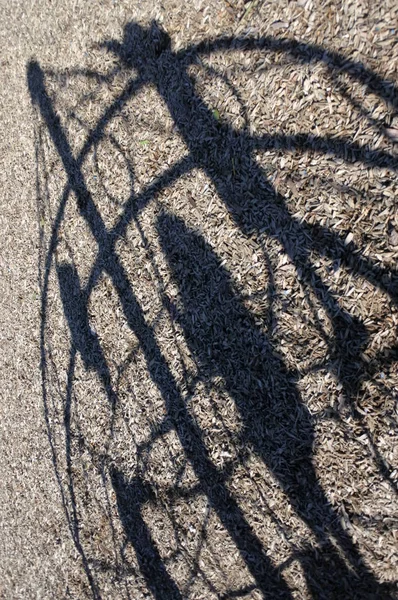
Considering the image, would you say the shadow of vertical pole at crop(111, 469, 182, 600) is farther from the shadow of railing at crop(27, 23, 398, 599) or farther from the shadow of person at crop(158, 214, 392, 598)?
the shadow of person at crop(158, 214, 392, 598)

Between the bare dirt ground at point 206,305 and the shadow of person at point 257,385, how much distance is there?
0.04 ft

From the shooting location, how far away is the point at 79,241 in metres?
4.41

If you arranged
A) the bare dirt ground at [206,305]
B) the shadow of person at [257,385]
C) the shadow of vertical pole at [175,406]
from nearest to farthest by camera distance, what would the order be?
1. the bare dirt ground at [206,305]
2. the shadow of person at [257,385]
3. the shadow of vertical pole at [175,406]

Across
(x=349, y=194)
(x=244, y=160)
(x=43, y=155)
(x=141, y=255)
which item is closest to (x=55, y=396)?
(x=141, y=255)

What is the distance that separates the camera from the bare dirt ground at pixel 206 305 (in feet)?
9.11

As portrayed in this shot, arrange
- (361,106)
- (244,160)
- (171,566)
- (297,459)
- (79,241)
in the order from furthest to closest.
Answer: (79,241), (171,566), (244,160), (297,459), (361,106)

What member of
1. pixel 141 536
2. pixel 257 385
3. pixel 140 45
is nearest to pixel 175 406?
pixel 257 385

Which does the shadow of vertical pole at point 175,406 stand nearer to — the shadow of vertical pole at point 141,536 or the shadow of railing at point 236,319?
the shadow of railing at point 236,319

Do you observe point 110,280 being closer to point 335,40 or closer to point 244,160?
point 244,160

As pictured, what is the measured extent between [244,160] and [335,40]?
2.65ft

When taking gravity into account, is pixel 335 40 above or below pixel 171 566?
above

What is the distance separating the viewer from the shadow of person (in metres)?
2.91

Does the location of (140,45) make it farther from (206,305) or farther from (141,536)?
(141,536)

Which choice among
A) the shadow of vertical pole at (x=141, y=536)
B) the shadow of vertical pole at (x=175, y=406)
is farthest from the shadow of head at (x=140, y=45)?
the shadow of vertical pole at (x=141, y=536)
